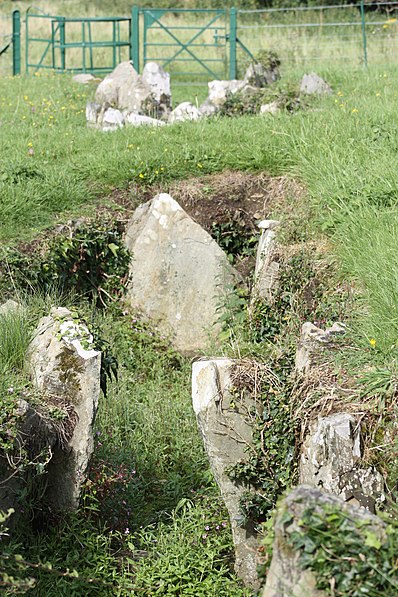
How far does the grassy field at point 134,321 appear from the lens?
5.30 metres

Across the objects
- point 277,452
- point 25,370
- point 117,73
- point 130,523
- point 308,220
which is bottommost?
point 130,523

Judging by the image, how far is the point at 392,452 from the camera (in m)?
4.61

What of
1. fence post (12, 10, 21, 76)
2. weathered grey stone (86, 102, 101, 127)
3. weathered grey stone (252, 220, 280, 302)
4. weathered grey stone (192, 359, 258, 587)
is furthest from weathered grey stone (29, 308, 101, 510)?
fence post (12, 10, 21, 76)

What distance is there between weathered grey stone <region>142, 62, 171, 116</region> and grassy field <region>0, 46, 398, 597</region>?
122cm

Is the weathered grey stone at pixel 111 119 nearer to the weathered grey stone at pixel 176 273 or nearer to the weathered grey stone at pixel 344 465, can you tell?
the weathered grey stone at pixel 176 273

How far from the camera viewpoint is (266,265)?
312 inches

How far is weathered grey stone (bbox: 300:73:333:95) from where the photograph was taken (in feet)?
40.5

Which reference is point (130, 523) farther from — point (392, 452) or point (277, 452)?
point (392, 452)

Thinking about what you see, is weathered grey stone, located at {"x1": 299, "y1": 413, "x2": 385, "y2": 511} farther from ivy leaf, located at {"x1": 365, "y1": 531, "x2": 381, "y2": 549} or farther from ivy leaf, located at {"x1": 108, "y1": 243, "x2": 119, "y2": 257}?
ivy leaf, located at {"x1": 108, "y1": 243, "x2": 119, "y2": 257}

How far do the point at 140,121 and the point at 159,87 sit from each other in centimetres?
188

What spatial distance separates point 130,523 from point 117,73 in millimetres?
9040

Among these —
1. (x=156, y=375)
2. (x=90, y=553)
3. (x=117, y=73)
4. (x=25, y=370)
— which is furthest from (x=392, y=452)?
(x=117, y=73)

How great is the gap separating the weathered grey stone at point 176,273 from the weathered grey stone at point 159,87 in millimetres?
4371

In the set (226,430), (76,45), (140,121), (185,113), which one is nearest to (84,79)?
(76,45)
